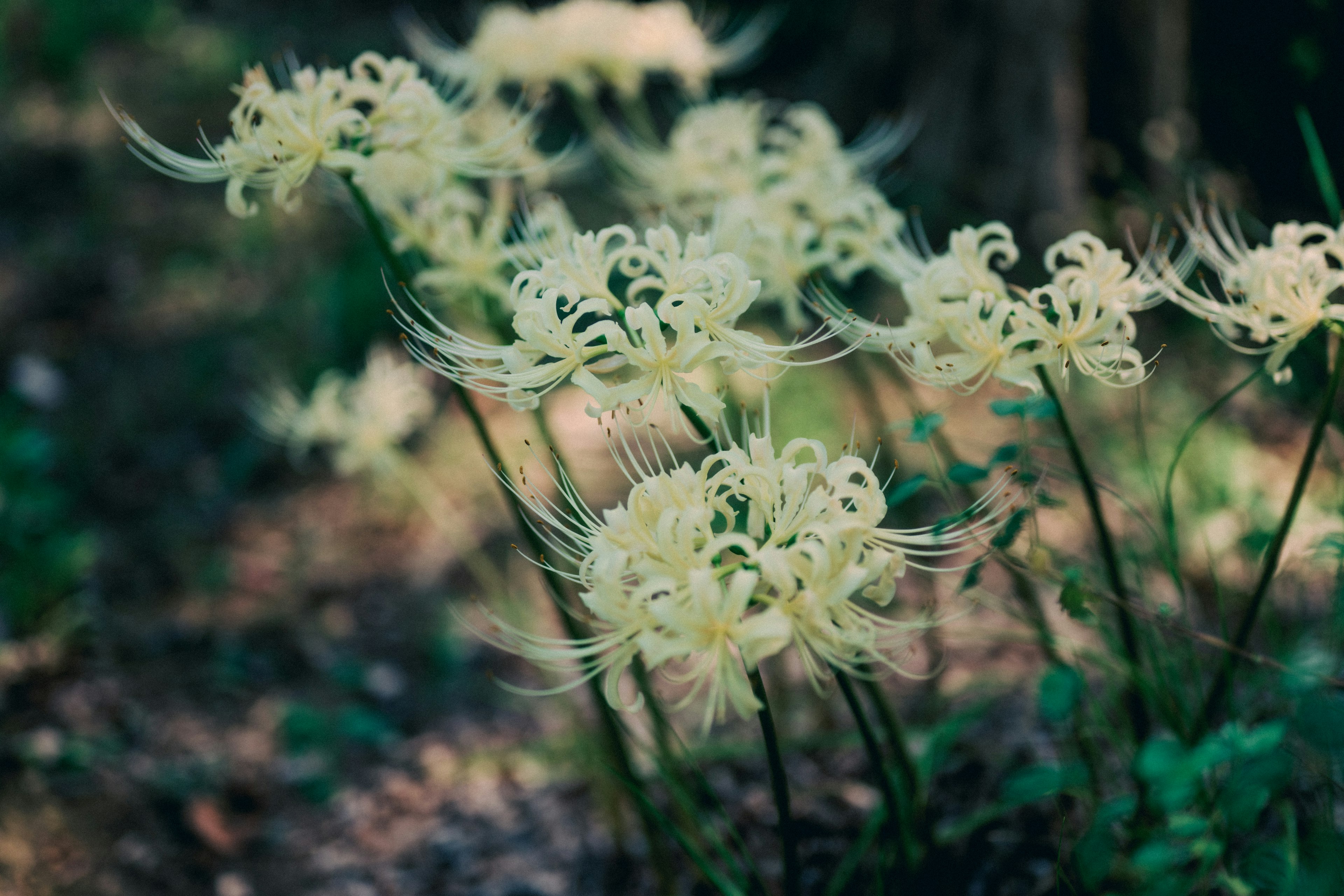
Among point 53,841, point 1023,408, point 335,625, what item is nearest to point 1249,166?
point 1023,408

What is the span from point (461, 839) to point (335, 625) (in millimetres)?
1356

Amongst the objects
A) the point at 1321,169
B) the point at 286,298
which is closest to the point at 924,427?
the point at 1321,169

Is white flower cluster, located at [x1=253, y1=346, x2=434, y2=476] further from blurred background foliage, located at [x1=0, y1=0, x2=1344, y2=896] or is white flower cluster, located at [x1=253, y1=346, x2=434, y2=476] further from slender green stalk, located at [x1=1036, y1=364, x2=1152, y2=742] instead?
slender green stalk, located at [x1=1036, y1=364, x2=1152, y2=742]

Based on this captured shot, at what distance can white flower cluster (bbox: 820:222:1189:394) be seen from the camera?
3.86 feet

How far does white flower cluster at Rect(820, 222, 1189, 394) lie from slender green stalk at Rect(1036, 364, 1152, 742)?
4cm

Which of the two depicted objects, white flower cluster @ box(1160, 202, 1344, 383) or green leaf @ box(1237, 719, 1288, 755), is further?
white flower cluster @ box(1160, 202, 1344, 383)

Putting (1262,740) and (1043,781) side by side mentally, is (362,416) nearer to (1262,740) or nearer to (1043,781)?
(1043,781)

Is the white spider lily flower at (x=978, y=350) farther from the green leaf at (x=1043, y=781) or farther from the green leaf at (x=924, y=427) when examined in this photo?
the green leaf at (x=1043, y=781)

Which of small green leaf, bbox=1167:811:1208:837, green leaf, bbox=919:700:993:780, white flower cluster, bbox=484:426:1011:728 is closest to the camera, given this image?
white flower cluster, bbox=484:426:1011:728

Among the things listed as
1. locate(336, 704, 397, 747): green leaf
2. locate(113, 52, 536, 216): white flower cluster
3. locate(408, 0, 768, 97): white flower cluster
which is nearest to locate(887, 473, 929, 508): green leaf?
locate(113, 52, 536, 216): white flower cluster

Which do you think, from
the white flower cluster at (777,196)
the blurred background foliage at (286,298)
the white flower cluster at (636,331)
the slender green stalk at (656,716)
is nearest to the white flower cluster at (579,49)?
the white flower cluster at (777,196)

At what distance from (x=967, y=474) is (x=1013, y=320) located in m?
0.22

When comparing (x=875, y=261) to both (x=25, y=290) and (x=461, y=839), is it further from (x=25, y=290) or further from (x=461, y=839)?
(x=25, y=290)

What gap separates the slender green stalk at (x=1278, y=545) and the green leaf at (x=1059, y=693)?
197 millimetres
